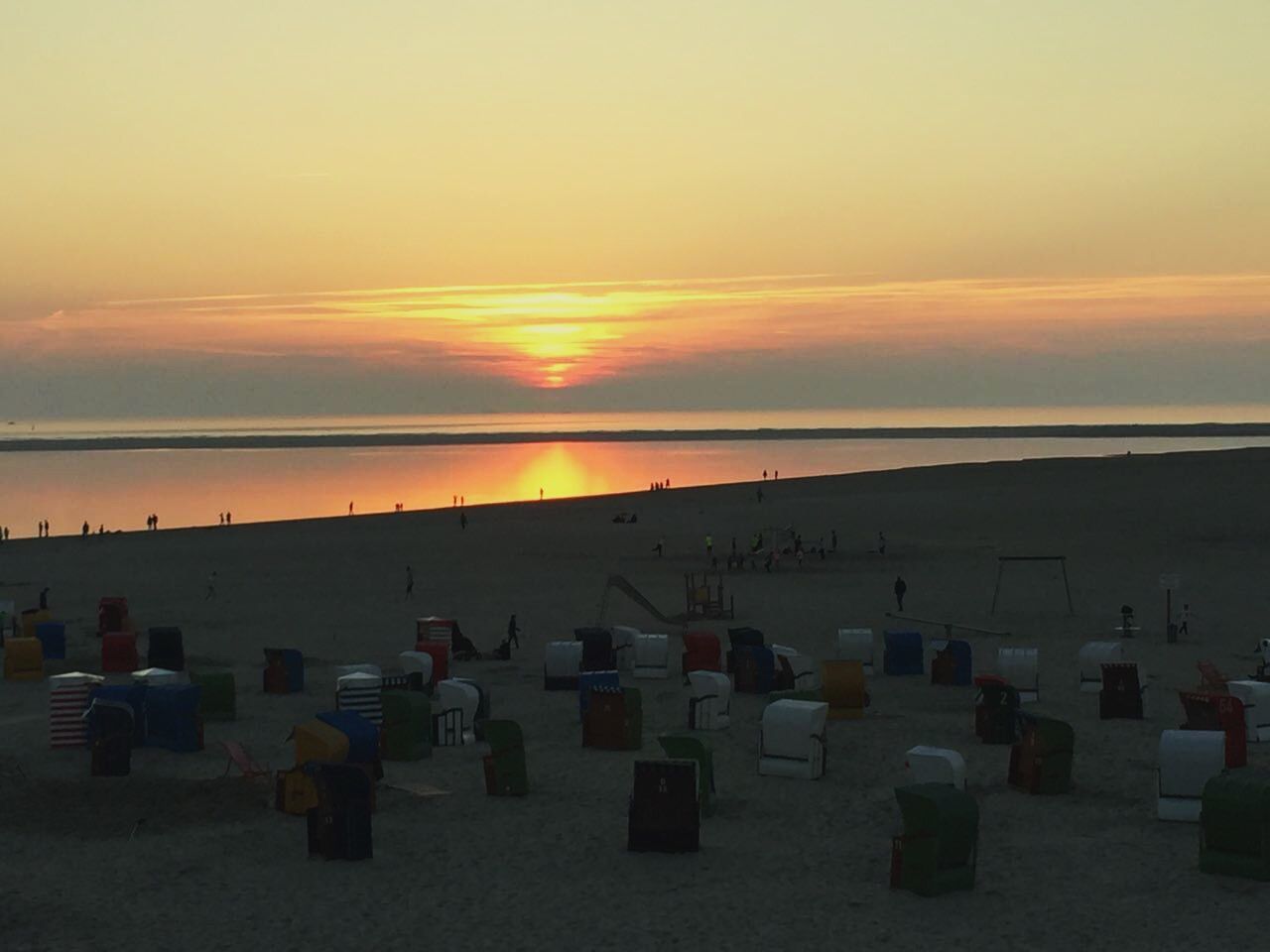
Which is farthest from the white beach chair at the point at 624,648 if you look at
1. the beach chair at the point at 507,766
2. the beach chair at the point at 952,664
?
the beach chair at the point at 507,766

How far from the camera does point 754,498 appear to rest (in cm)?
8394

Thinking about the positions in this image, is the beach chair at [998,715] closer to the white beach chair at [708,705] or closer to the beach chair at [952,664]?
the white beach chair at [708,705]

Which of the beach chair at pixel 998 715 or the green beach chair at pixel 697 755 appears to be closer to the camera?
the green beach chair at pixel 697 755

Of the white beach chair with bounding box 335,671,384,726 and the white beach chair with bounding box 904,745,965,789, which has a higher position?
the white beach chair with bounding box 335,671,384,726

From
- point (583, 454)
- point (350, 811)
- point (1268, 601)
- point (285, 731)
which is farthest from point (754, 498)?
point (583, 454)

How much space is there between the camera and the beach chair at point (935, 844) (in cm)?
1672

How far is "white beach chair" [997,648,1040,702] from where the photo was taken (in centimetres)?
2852

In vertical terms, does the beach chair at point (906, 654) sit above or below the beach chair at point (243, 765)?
above

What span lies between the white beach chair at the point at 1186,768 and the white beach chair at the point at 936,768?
2.59 meters

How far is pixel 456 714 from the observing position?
25.0 meters

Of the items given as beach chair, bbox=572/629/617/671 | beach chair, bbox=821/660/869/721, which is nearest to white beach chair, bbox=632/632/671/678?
beach chair, bbox=572/629/617/671

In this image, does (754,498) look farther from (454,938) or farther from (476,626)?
(454,938)

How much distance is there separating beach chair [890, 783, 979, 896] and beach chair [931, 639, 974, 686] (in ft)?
44.6

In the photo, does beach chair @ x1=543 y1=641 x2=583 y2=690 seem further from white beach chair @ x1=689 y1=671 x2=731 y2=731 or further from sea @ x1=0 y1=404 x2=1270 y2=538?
sea @ x1=0 y1=404 x2=1270 y2=538
